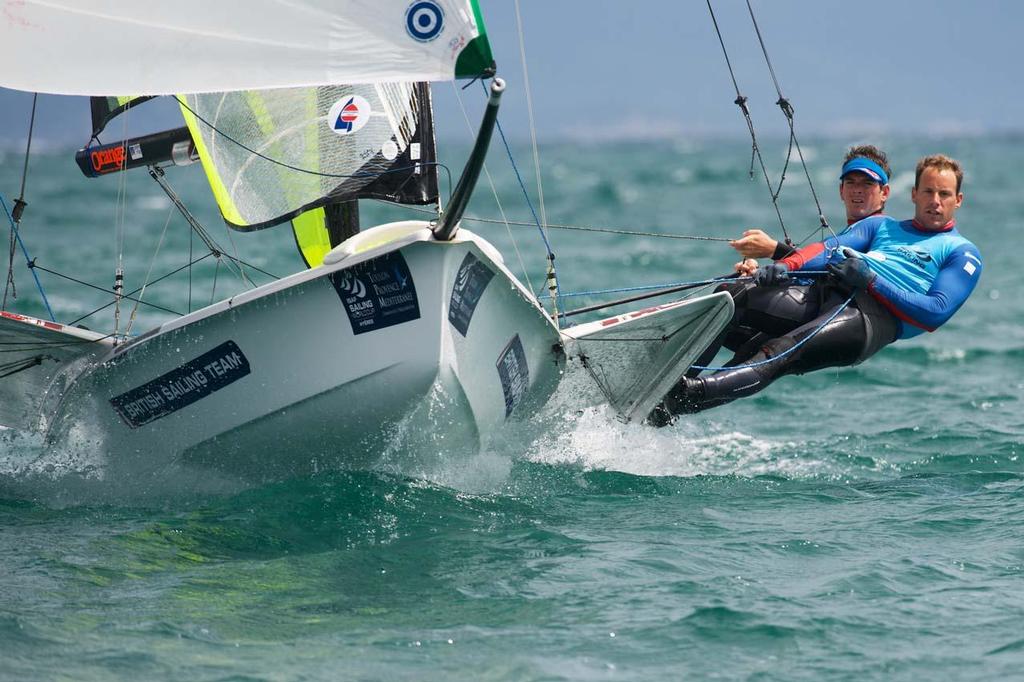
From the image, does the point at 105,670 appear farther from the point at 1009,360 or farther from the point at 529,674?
the point at 1009,360

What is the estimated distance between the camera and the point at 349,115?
17.6ft

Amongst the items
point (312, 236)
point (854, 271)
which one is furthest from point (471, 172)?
point (312, 236)

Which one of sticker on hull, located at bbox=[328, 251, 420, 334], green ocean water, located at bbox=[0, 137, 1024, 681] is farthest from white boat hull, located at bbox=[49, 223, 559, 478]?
green ocean water, located at bbox=[0, 137, 1024, 681]

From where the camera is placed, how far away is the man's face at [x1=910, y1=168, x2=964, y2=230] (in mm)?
5602

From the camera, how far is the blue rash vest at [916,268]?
5.44m

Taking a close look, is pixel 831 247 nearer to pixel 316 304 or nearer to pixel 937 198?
pixel 937 198

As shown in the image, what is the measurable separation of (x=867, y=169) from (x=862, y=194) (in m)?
0.18

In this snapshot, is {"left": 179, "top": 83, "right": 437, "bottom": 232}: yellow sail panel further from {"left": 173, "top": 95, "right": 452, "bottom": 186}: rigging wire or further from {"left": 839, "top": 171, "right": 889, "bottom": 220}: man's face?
{"left": 839, "top": 171, "right": 889, "bottom": 220}: man's face

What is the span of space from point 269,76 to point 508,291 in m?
1.15

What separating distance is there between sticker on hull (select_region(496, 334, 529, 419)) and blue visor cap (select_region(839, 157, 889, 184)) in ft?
5.83

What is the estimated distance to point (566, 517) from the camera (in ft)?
16.5

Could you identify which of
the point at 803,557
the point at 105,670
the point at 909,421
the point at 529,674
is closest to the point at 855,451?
the point at 909,421

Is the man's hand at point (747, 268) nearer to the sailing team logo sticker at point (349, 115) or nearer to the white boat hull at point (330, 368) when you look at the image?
the white boat hull at point (330, 368)

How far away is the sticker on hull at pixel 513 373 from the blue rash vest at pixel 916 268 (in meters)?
1.24
